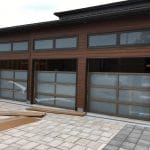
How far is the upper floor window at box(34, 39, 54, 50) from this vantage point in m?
10.4

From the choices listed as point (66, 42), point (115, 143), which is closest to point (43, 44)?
point (66, 42)

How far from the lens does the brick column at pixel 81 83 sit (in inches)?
370

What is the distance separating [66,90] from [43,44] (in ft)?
8.54

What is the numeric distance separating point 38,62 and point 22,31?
1892 millimetres

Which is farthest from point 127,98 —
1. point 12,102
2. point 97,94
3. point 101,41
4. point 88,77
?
point 12,102

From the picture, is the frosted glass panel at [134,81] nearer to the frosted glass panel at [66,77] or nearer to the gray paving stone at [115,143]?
the frosted glass panel at [66,77]

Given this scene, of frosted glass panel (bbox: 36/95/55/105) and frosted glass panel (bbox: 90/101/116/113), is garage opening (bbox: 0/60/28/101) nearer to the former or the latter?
frosted glass panel (bbox: 36/95/55/105)

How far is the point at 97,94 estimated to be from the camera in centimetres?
931

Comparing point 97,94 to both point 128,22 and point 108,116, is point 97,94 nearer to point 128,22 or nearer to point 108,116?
point 108,116

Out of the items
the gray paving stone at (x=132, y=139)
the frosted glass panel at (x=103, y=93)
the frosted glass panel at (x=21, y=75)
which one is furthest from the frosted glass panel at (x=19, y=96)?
the gray paving stone at (x=132, y=139)

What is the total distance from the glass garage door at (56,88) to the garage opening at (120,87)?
3.19 ft

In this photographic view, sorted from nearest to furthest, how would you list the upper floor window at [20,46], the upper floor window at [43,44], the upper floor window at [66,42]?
the upper floor window at [66,42] → the upper floor window at [43,44] → the upper floor window at [20,46]

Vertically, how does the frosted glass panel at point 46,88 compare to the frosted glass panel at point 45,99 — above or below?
above

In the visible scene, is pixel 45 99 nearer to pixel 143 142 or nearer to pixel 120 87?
pixel 120 87
